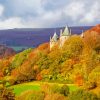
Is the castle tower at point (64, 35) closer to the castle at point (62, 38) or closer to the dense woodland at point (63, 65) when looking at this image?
the castle at point (62, 38)

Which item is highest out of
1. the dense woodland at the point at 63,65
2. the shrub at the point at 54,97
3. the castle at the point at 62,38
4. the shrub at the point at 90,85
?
the castle at the point at 62,38

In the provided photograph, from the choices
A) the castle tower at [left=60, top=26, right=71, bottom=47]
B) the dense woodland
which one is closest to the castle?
the castle tower at [left=60, top=26, right=71, bottom=47]

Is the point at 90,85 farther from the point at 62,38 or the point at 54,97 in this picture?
the point at 62,38

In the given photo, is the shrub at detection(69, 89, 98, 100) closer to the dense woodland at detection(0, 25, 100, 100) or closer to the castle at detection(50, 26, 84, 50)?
the dense woodland at detection(0, 25, 100, 100)

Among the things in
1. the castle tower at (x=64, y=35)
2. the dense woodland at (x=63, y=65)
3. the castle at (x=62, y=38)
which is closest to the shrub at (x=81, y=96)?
the dense woodland at (x=63, y=65)

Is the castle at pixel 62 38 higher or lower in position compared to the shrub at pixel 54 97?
higher

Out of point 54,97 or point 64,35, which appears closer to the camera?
point 54,97

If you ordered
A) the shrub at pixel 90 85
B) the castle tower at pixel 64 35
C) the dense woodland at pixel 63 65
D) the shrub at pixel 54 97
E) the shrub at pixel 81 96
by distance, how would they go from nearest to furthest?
the shrub at pixel 81 96 → the shrub at pixel 54 97 → the shrub at pixel 90 85 → the dense woodland at pixel 63 65 → the castle tower at pixel 64 35

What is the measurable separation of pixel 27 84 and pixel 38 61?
28.5 ft

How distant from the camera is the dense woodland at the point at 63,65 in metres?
69.3

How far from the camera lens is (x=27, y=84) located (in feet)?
237

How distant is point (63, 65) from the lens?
7619cm

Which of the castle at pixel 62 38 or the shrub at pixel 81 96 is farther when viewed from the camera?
the castle at pixel 62 38

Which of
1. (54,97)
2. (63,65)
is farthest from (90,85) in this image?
(63,65)
